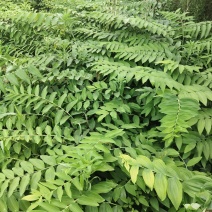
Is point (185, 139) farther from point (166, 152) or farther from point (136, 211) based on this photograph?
point (136, 211)

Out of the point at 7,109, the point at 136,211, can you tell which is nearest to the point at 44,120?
the point at 7,109

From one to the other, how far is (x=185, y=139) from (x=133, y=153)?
0.34 m

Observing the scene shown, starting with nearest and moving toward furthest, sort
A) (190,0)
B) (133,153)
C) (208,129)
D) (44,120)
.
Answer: (133,153) < (208,129) < (44,120) < (190,0)

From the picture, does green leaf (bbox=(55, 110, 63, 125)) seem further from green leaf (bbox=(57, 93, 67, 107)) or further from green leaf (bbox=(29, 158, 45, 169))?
green leaf (bbox=(29, 158, 45, 169))

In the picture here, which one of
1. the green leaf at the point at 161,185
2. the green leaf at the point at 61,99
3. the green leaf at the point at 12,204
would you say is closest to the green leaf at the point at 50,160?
the green leaf at the point at 12,204

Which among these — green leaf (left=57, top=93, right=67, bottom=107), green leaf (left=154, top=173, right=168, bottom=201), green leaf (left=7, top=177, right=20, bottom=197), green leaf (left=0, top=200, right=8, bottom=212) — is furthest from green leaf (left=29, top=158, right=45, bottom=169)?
green leaf (left=154, top=173, right=168, bottom=201)

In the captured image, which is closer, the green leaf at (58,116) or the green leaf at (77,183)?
the green leaf at (77,183)

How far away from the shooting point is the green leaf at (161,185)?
3.32ft

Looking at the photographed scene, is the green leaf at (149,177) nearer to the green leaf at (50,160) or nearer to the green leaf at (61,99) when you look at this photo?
the green leaf at (50,160)

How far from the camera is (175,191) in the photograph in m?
1.04

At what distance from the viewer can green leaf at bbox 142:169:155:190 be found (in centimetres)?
102

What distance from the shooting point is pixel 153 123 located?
5.53ft

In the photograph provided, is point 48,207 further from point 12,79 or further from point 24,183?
point 12,79

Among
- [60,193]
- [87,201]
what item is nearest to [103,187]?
[87,201]
